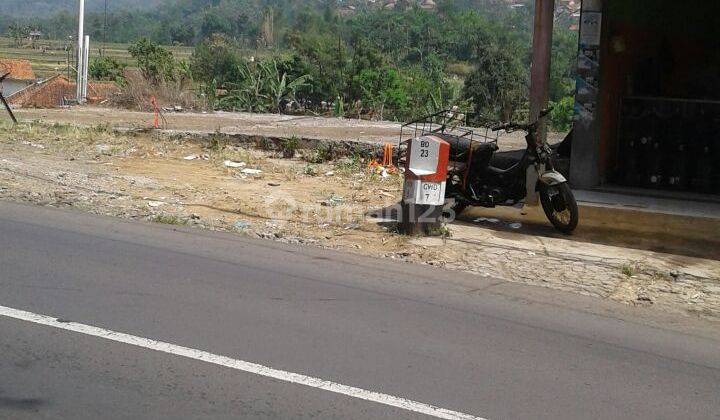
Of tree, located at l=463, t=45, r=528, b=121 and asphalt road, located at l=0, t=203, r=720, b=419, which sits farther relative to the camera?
tree, located at l=463, t=45, r=528, b=121

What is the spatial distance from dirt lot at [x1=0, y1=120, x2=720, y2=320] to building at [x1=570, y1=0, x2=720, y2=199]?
2469mm

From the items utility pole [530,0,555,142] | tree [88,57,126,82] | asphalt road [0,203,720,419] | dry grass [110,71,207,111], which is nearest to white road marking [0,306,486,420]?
asphalt road [0,203,720,419]

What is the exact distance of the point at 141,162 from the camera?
52.1 feet

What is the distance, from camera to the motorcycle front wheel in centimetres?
1052

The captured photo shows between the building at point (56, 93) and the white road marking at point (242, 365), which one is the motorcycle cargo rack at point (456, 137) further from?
the building at point (56, 93)

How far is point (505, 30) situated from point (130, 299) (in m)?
31.6

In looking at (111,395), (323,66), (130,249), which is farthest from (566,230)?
(323,66)

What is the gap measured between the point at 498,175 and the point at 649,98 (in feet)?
11.1

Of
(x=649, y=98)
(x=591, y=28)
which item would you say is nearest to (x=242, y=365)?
(x=591, y=28)

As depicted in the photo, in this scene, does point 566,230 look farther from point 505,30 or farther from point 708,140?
point 505,30

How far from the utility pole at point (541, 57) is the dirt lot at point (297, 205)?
1.67 metres

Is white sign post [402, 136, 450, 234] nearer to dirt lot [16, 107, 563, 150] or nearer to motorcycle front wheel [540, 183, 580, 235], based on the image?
motorcycle front wheel [540, 183, 580, 235]

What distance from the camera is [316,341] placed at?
20.6ft


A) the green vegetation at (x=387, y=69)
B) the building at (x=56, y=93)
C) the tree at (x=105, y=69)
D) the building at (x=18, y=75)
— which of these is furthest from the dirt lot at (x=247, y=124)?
the building at (x=18, y=75)
